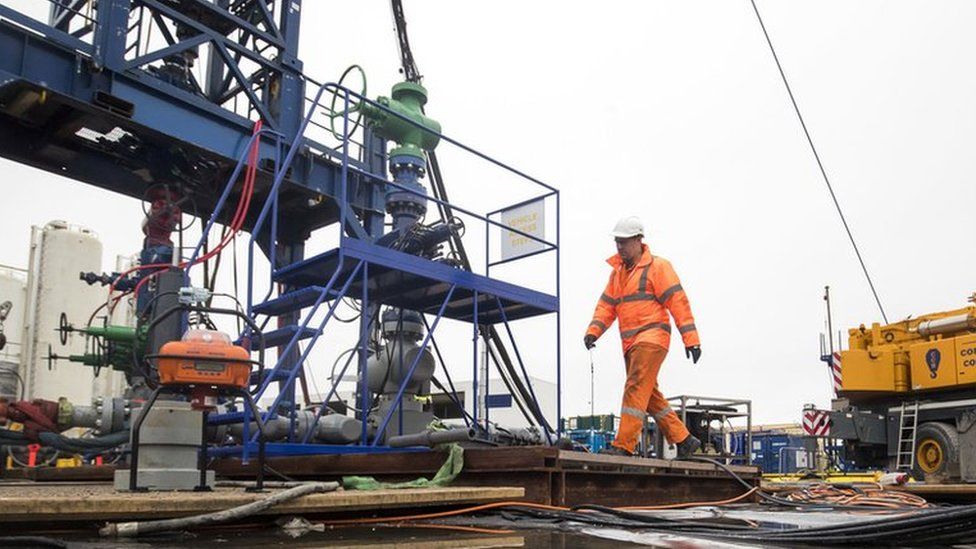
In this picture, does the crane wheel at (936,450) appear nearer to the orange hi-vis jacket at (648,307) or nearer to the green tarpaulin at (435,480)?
the orange hi-vis jacket at (648,307)

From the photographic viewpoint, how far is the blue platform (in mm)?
6539

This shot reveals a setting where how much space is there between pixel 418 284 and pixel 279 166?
91.2 inches

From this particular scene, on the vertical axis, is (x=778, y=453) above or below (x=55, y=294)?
below

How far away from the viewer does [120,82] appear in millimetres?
7848

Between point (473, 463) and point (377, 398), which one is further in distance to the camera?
point (377, 398)

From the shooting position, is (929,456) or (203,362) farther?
(929,456)

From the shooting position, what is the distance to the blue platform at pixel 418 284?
6539 millimetres

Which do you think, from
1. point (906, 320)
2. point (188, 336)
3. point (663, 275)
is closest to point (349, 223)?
point (663, 275)

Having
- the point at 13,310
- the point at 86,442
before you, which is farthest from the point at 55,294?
the point at 86,442

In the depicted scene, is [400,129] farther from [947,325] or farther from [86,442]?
[947,325]

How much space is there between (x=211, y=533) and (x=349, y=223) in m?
6.14

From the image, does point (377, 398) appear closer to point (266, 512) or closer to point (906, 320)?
point (266, 512)

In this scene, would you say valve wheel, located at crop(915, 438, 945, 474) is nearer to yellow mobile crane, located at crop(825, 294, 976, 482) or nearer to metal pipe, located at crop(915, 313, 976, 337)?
yellow mobile crane, located at crop(825, 294, 976, 482)

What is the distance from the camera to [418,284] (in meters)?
7.63
